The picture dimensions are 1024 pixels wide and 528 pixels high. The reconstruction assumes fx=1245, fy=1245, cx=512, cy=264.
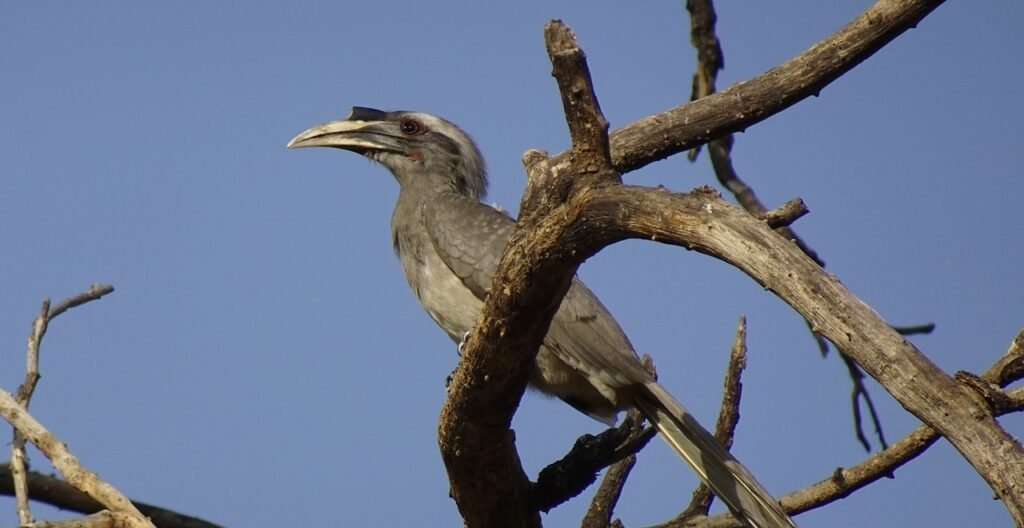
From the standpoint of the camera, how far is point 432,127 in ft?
26.4

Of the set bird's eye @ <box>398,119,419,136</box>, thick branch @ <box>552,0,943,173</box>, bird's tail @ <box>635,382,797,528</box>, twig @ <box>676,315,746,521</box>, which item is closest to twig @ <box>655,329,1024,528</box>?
twig @ <box>676,315,746,521</box>

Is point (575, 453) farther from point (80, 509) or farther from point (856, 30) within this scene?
point (80, 509)

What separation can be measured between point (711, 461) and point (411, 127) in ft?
11.1

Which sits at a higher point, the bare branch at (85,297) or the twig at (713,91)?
the twig at (713,91)

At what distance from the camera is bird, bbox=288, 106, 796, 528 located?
5684 millimetres

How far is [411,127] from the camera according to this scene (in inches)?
316

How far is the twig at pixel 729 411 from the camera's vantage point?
6.07 m

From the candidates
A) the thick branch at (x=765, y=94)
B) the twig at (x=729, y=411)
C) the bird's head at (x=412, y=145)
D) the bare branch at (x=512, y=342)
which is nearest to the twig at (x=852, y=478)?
the twig at (x=729, y=411)

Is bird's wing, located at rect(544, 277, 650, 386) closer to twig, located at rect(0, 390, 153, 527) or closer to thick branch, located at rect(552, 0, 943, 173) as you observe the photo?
thick branch, located at rect(552, 0, 943, 173)

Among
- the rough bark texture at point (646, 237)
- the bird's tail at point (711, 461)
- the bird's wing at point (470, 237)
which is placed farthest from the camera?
the bird's wing at point (470, 237)

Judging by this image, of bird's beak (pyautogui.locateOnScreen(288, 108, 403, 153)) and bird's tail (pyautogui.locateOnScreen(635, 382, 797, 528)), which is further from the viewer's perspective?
bird's beak (pyautogui.locateOnScreen(288, 108, 403, 153))

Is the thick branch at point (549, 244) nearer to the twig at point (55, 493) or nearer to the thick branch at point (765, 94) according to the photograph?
the thick branch at point (765, 94)

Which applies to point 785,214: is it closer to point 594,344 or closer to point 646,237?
point 646,237

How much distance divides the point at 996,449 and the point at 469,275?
158 inches
